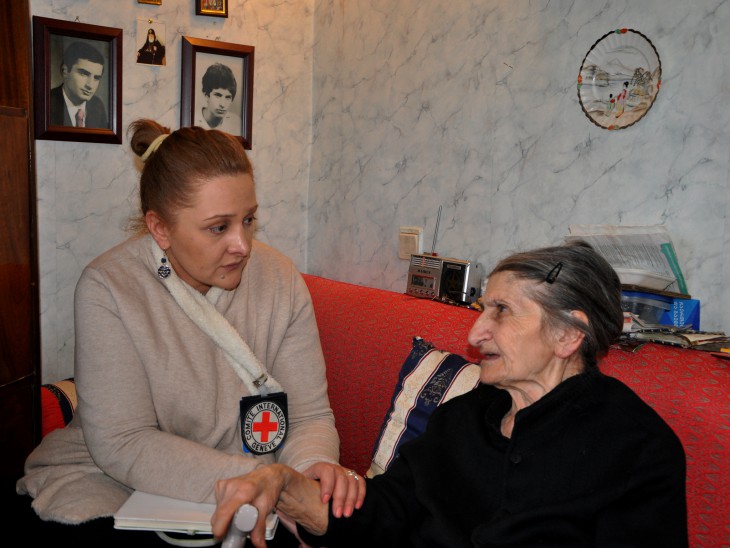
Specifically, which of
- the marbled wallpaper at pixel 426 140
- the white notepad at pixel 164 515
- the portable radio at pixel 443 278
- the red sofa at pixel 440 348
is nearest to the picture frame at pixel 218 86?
the marbled wallpaper at pixel 426 140

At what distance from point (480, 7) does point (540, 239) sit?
35.7 inches

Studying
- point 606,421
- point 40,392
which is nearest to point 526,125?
point 606,421

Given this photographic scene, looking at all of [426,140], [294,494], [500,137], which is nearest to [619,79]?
[500,137]

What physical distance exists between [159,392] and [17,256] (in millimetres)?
1146

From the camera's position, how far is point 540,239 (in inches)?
92.7

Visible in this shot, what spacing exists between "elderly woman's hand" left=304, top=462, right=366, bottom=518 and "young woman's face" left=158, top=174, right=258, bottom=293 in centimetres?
58

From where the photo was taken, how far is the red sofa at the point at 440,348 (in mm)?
1433

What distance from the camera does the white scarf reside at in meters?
1.77

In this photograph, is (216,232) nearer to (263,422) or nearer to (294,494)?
(263,422)

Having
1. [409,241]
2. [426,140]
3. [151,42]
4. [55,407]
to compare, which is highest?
[151,42]

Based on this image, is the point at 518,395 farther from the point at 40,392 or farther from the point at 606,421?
the point at 40,392

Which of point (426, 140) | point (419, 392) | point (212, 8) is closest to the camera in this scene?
point (419, 392)

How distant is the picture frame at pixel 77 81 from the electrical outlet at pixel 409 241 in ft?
4.27

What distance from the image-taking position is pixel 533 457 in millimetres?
1373
